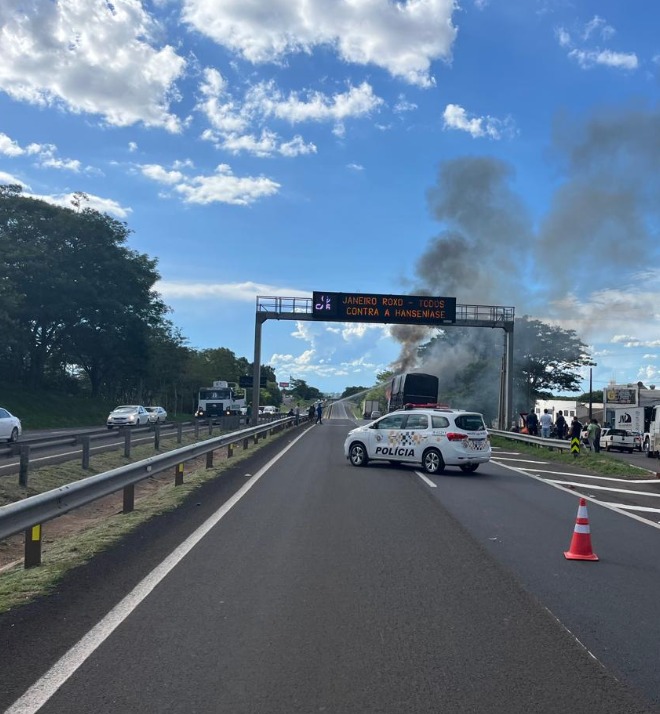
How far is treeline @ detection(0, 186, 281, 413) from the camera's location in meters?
50.8

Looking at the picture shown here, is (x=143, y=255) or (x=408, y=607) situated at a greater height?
(x=143, y=255)

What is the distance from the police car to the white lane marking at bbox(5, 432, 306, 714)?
10.4 meters

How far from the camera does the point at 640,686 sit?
4.89 meters

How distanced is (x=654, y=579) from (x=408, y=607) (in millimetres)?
2937

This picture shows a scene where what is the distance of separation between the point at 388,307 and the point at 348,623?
34.7 meters

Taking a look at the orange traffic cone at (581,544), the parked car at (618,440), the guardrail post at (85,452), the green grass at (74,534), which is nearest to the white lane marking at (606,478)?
the green grass at (74,534)

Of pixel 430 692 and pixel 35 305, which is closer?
pixel 430 692

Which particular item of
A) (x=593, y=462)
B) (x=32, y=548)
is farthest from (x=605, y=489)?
(x=32, y=548)

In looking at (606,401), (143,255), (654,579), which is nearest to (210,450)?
(654,579)

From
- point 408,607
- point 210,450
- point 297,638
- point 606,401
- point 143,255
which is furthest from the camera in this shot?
point 606,401

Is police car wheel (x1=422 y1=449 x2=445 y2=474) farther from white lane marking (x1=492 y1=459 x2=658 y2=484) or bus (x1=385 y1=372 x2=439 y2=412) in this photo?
bus (x1=385 y1=372 x2=439 y2=412)

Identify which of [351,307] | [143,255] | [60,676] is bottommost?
[60,676]

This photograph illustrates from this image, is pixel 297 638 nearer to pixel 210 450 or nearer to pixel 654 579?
pixel 654 579

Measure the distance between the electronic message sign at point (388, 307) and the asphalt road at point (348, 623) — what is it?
2953 cm
